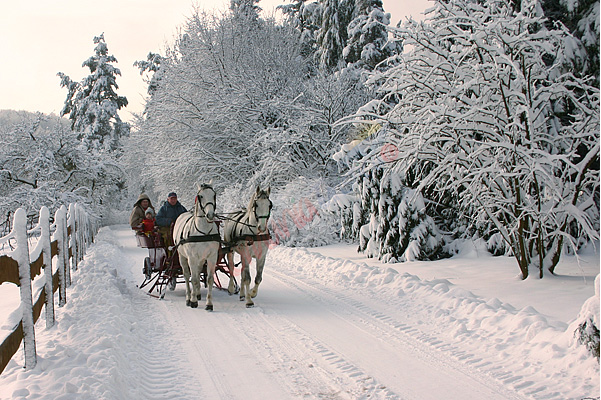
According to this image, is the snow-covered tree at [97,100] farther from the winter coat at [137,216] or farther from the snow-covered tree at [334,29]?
the winter coat at [137,216]

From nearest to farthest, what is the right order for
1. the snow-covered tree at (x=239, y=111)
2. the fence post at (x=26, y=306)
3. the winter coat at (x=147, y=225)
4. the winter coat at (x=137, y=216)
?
the fence post at (x=26, y=306), the winter coat at (x=147, y=225), the winter coat at (x=137, y=216), the snow-covered tree at (x=239, y=111)

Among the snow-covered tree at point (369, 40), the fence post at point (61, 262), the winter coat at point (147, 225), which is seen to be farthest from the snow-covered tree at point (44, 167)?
the snow-covered tree at point (369, 40)

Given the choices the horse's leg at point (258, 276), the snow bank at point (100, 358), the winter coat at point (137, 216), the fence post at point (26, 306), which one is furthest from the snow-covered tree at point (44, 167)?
the fence post at point (26, 306)

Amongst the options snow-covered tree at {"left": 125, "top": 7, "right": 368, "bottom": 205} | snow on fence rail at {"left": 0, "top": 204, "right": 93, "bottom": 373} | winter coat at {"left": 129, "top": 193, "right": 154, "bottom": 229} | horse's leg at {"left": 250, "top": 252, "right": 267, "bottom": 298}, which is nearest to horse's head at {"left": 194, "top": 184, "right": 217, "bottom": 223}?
horse's leg at {"left": 250, "top": 252, "right": 267, "bottom": 298}

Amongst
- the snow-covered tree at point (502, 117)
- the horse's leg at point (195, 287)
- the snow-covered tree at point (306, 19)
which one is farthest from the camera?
the snow-covered tree at point (306, 19)

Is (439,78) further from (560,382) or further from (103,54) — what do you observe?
(103,54)

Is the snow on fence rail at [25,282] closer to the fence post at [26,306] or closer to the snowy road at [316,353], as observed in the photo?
the fence post at [26,306]

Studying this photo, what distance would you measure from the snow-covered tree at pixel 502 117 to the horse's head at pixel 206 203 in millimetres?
3529

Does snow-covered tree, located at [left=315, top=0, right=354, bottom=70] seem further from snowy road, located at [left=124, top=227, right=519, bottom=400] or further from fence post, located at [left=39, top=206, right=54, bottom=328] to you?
fence post, located at [left=39, top=206, right=54, bottom=328]

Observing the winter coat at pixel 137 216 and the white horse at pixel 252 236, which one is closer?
the white horse at pixel 252 236

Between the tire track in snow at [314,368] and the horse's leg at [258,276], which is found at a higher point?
Result: the horse's leg at [258,276]

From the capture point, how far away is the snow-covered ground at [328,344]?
439 cm

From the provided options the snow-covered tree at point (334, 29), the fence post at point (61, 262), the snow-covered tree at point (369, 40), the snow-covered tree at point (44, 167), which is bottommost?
the fence post at point (61, 262)

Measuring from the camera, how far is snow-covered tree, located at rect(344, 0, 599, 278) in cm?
755
